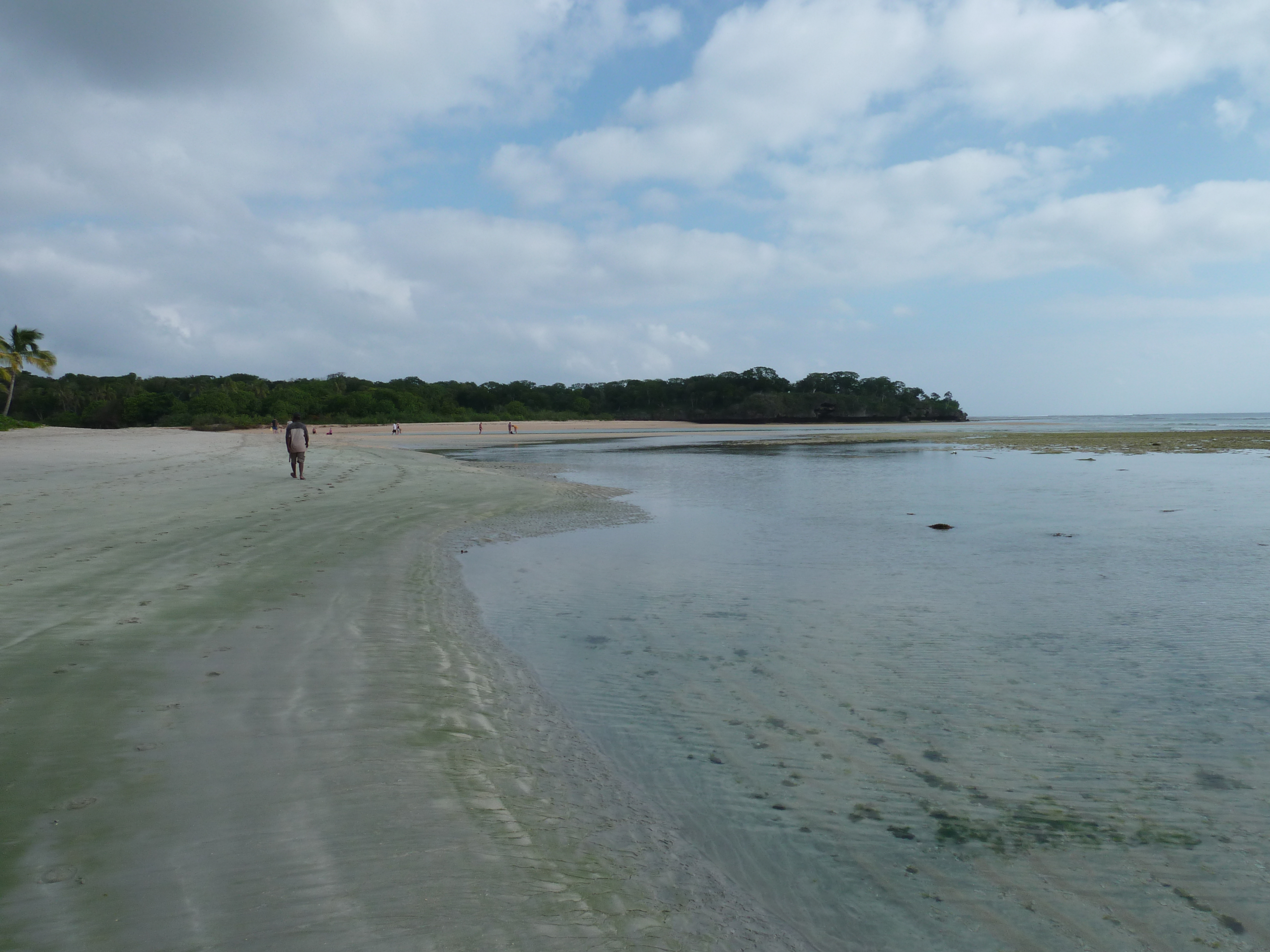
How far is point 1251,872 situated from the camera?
365 centimetres

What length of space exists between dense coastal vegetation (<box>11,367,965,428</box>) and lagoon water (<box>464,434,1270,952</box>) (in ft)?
264

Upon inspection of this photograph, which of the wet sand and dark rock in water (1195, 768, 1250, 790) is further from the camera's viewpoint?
dark rock in water (1195, 768, 1250, 790)

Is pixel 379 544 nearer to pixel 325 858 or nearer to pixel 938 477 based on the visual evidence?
pixel 325 858

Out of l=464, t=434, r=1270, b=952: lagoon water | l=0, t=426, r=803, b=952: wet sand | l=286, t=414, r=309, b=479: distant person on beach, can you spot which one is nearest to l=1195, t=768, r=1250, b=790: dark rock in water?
l=464, t=434, r=1270, b=952: lagoon water

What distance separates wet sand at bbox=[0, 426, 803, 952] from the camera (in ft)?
9.31

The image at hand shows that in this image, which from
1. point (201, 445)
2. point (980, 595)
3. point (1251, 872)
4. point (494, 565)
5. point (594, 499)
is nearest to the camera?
point (1251, 872)

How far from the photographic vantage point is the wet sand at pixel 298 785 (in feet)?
9.31

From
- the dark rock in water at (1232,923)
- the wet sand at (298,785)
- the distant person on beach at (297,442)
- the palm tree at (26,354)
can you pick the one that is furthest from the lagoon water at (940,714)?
the palm tree at (26,354)

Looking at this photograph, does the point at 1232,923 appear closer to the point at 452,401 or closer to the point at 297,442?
the point at 297,442

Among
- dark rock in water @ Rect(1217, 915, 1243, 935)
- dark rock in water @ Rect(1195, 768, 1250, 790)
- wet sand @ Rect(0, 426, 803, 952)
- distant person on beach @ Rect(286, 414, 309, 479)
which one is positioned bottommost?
dark rock in water @ Rect(1217, 915, 1243, 935)

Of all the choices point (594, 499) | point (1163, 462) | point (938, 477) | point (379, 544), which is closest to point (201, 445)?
point (594, 499)

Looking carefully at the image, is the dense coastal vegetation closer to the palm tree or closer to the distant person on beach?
the palm tree

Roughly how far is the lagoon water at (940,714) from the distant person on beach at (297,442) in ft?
31.9

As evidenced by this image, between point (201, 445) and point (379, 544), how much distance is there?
31819 millimetres
